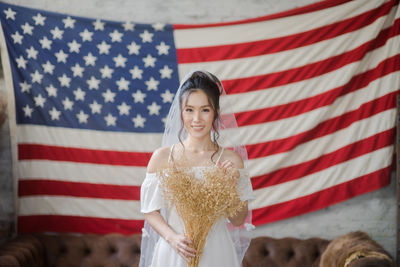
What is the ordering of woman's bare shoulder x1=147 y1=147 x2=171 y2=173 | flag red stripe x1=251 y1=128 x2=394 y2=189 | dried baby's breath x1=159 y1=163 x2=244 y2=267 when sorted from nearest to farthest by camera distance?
dried baby's breath x1=159 y1=163 x2=244 y2=267
woman's bare shoulder x1=147 y1=147 x2=171 y2=173
flag red stripe x1=251 y1=128 x2=394 y2=189

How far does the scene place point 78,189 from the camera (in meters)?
3.55

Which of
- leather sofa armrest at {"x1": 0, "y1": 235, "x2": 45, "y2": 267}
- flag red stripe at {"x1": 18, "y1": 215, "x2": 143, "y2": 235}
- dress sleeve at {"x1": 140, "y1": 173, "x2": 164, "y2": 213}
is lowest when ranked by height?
leather sofa armrest at {"x1": 0, "y1": 235, "x2": 45, "y2": 267}

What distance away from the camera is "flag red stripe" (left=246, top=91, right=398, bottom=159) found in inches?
135

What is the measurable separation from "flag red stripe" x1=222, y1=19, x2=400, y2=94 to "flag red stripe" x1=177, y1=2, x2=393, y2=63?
0.63 feet

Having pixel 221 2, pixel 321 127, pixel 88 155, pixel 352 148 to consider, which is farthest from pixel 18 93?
pixel 352 148

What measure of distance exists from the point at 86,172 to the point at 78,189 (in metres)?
0.17

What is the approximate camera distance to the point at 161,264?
6.28 feet

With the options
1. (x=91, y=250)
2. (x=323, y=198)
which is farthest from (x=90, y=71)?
(x=323, y=198)

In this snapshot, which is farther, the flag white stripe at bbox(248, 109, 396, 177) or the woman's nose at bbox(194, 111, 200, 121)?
the flag white stripe at bbox(248, 109, 396, 177)

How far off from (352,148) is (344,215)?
626 mm

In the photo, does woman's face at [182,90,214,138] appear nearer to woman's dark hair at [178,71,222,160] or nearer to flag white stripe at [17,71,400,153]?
woman's dark hair at [178,71,222,160]

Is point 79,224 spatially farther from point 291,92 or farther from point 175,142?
point 291,92

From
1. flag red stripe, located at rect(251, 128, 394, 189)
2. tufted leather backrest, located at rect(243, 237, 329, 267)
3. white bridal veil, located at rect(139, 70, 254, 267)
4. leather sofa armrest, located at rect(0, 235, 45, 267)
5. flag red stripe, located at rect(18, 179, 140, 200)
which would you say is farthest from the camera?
flag red stripe, located at rect(18, 179, 140, 200)

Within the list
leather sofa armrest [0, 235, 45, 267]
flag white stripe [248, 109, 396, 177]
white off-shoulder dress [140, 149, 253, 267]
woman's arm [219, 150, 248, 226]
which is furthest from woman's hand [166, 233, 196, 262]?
flag white stripe [248, 109, 396, 177]
